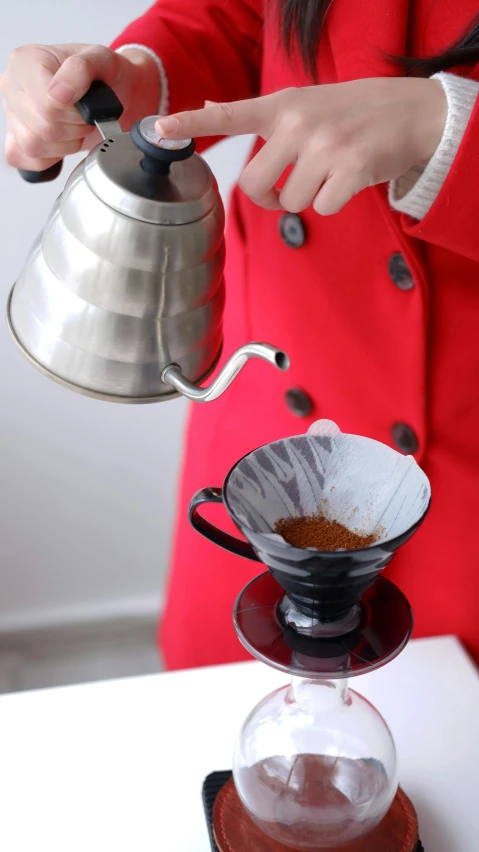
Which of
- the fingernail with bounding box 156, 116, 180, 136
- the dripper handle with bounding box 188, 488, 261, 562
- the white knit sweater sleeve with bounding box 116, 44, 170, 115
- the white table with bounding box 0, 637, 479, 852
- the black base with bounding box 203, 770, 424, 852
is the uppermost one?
the fingernail with bounding box 156, 116, 180, 136

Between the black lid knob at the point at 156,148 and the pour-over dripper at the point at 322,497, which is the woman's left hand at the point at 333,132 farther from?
the pour-over dripper at the point at 322,497

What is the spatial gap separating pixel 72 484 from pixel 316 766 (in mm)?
1113

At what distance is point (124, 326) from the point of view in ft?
1.61

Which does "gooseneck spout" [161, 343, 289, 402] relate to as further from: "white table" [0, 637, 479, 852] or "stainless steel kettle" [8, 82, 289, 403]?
"white table" [0, 637, 479, 852]

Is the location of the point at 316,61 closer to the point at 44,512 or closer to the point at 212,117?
the point at 212,117

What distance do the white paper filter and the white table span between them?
275 millimetres

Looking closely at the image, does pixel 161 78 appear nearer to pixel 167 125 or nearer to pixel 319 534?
pixel 167 125

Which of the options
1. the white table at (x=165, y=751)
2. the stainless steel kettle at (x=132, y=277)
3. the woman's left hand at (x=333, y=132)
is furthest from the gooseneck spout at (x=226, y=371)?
the white table at (x=165, y=751)

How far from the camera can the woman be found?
1.69ft

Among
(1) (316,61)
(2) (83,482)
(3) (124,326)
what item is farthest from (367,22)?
(2) (83,482)

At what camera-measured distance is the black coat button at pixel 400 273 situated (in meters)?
0.67

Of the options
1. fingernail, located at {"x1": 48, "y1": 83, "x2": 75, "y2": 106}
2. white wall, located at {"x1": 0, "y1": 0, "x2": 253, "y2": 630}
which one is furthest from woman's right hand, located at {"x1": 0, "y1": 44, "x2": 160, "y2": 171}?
white wall, located at {"x1": 0, "y1": 0, "x2": 253, "y2": 630}

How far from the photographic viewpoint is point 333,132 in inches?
19.6

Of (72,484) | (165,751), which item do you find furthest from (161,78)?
(72,484)
